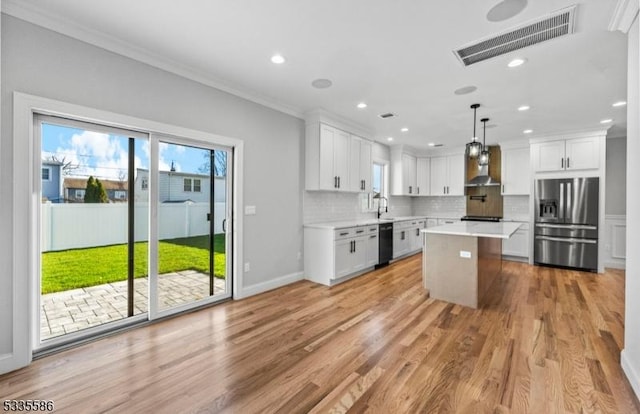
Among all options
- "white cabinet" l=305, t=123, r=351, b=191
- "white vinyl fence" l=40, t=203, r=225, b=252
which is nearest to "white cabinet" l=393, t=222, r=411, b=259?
"white cabinet" l=305, t=123, r=351, b=191

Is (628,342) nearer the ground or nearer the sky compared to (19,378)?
nearer the sky

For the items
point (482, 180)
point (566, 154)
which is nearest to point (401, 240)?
point (482, 180)

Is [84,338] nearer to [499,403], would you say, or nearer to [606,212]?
[499,403]

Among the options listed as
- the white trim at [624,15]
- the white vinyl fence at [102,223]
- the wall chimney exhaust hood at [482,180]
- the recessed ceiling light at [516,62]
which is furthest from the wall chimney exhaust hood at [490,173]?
the white vinyl fence at [102,223]

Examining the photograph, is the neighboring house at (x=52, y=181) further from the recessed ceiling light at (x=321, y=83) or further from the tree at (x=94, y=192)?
the recessed ceiling light at (x=321, y=83)

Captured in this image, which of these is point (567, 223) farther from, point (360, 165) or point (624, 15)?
point (624, 15)

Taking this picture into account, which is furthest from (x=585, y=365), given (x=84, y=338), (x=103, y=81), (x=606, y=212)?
(x=606, y=212)

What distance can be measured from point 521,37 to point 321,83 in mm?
2022

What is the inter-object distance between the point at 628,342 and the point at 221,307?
376cm

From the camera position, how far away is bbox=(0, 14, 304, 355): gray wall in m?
2.14

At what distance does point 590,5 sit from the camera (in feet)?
6.93

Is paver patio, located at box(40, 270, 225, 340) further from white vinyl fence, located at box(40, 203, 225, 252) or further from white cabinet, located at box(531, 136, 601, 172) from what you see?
white cabinet, located at box(531, 136, 601, 172)

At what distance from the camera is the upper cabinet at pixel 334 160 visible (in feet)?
15.0

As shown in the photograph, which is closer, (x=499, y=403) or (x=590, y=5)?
(x=499, y=403)
